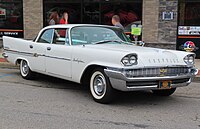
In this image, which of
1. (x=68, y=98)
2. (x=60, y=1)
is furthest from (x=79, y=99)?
(x=60, y=1)

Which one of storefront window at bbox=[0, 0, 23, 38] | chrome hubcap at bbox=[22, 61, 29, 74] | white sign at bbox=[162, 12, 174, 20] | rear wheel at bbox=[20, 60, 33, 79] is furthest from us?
storefront window at bbox=[0, 0, 23, 38]

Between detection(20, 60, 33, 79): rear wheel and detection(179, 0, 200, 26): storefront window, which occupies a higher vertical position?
detection(179, 0, 200, 26): storefront window

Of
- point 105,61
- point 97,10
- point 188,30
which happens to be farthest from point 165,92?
point 97,10

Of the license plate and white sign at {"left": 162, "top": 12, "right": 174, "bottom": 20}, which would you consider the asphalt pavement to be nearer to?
the license plate

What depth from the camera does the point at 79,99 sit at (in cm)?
624

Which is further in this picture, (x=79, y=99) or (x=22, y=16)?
(x=22, y=16)

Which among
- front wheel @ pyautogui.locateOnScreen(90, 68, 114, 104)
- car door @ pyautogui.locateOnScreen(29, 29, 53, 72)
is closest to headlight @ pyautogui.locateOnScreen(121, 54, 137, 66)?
front wheel @ pyautogui.locateOnScreen(90, 68, 114, 104)

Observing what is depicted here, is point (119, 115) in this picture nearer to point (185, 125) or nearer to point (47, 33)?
point (185, 125)

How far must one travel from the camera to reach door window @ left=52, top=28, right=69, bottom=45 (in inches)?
268

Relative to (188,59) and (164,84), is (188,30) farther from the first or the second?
(164,84)

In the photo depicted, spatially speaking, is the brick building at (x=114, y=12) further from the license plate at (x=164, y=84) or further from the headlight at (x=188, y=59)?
the license plate at (x=164, y=84)

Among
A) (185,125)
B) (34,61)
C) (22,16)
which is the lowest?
(185,125)

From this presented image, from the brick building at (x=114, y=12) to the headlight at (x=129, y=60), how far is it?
23.4 feet

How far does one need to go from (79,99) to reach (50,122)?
1.54 metres
